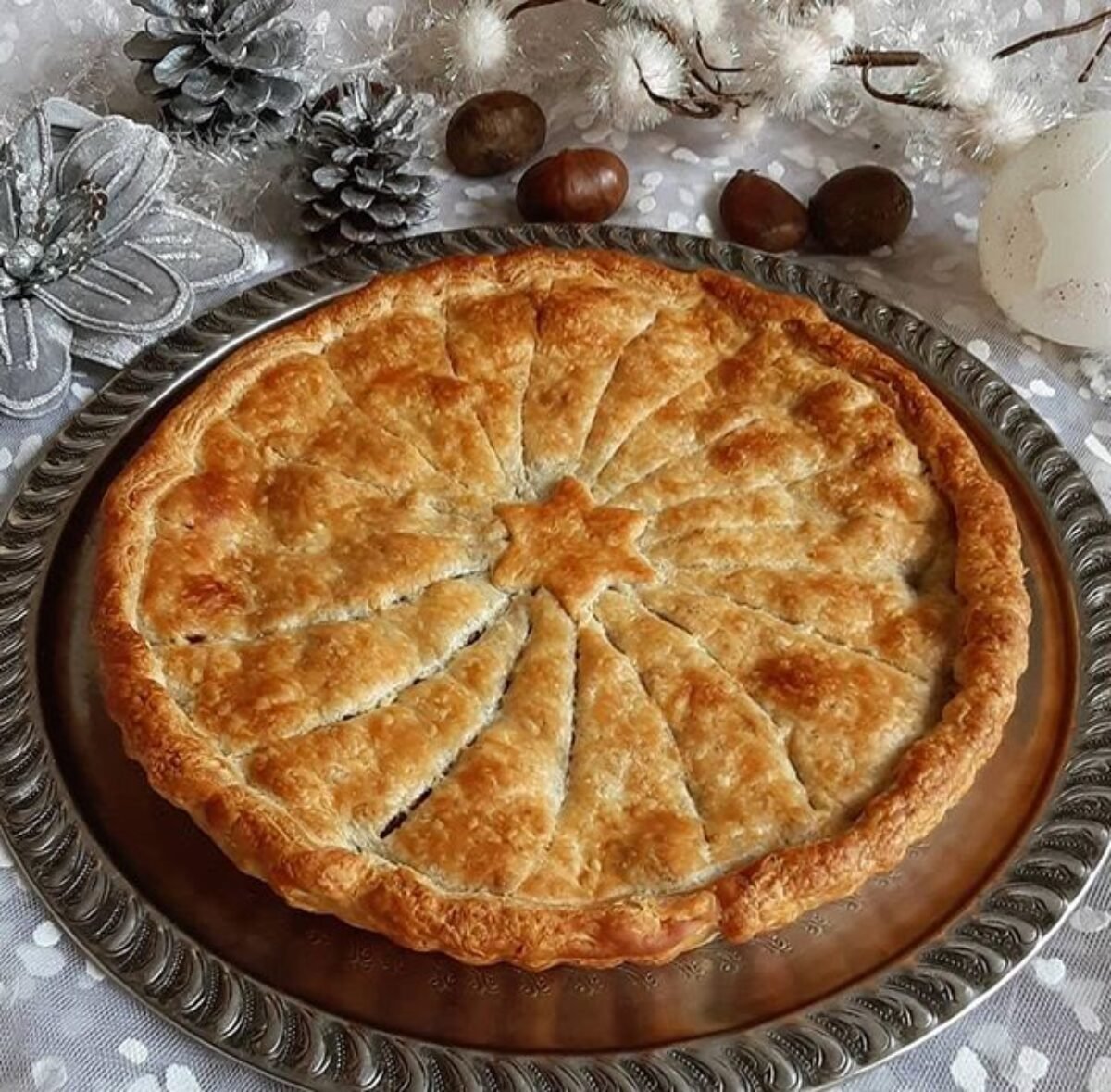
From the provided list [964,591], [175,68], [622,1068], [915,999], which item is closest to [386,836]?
[622,1068]

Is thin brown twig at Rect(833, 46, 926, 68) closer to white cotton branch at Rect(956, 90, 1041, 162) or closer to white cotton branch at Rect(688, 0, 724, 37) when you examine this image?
white cotton branch at Rect(956, 90, 1041, 162)

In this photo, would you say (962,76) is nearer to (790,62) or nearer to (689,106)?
(790,62)

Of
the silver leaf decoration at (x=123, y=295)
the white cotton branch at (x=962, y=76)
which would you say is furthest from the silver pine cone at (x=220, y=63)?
the white cotton branch at (x=962, y=76)

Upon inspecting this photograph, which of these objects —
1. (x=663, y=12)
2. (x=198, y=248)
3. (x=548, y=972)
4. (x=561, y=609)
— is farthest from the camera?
(x=663, y=12)

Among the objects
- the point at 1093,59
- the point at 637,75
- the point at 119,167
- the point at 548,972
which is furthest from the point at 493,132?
the point at 548,972

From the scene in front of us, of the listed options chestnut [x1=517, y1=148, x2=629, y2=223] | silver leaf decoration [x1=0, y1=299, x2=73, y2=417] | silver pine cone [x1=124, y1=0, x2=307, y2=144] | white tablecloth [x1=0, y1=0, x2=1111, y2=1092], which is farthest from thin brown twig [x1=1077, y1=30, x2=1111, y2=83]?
silver leaf decoration [x1=0, y1=299, x2=73, y2=417]

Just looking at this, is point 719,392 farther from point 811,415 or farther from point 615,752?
point 615,752
